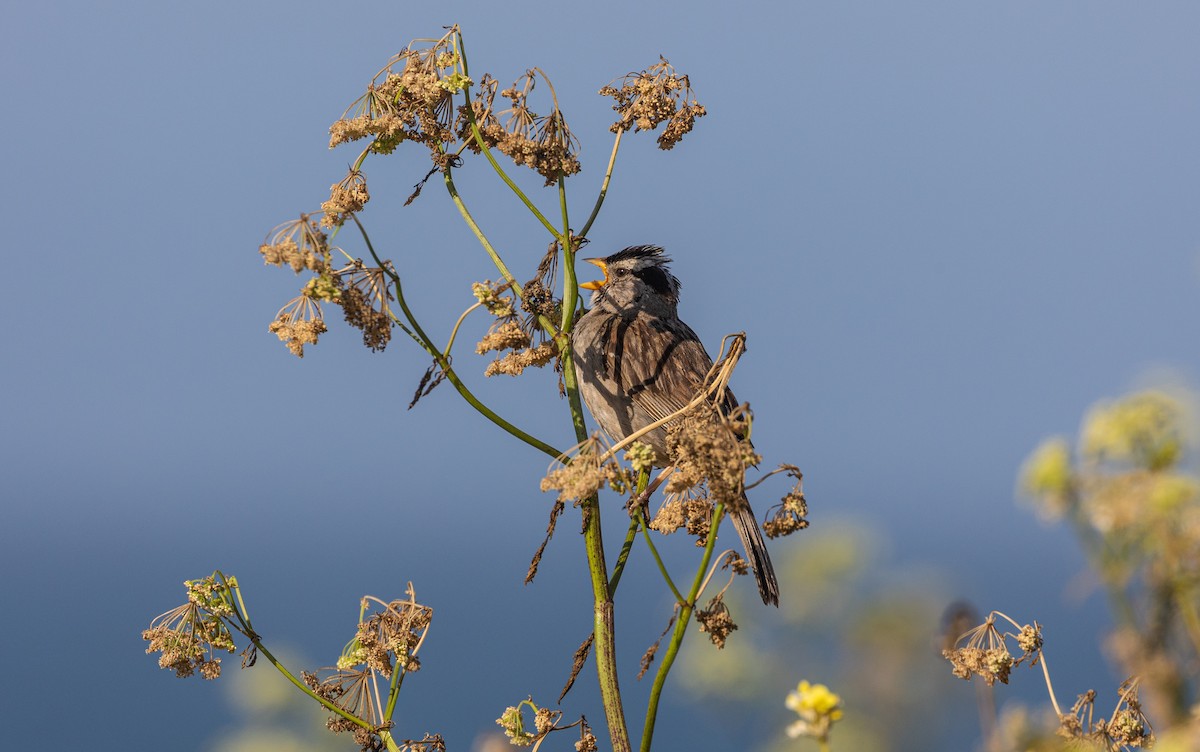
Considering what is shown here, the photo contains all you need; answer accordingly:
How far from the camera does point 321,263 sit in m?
2.30

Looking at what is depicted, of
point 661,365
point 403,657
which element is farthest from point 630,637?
point 403,657

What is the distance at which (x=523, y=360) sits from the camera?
2924mm

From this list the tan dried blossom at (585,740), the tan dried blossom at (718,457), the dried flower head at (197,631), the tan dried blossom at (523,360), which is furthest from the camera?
the tan dried blossom at (523,360)

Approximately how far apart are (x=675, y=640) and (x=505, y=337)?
2.88 ft

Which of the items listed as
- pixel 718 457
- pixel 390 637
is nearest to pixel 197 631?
pixel 390 637

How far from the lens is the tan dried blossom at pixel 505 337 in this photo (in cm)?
284

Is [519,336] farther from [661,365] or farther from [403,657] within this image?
[661,365]

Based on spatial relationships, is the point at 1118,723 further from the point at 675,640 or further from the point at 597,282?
the point at 597,282

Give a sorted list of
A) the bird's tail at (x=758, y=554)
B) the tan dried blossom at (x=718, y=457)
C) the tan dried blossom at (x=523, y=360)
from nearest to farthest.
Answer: the tan dried blossom at (x=718, y=457), the tan dried blossom at (x=523, y=360), the bird's tail at (x=758, y=554)

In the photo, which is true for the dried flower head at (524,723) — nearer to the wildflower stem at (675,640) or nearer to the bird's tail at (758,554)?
the wildflower stem at (675,640)

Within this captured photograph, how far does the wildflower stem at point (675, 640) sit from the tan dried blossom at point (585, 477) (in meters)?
0.18

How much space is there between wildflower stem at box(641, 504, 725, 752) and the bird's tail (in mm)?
1729

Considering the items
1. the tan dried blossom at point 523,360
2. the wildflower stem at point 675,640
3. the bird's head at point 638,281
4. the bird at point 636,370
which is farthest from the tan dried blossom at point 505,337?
the bird's head at point 638,281

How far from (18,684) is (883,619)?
51974 mm
